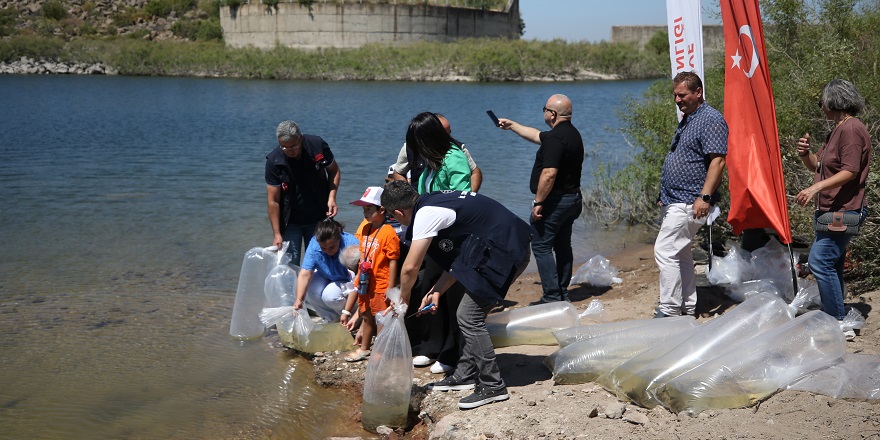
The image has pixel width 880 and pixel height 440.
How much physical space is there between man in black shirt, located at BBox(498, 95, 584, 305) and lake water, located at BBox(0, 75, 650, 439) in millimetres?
2165

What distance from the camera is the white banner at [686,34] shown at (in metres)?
6.91

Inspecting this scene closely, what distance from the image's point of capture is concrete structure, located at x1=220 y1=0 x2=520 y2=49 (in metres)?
57.3

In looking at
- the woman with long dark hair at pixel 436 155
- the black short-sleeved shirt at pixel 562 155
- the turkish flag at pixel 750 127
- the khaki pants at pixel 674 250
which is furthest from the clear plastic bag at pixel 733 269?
the woman with long dark hair at pixel 436 155

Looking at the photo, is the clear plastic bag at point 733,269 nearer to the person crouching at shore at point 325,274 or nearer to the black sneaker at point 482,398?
the black sneaker at point 482,398

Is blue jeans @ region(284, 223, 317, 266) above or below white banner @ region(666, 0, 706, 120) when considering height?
below

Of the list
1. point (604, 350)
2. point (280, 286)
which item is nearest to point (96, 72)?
point (280, 286)

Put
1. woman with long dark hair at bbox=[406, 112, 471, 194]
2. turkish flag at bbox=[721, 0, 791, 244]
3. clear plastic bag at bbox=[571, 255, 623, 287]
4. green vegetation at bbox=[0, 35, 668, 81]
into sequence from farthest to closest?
green vegetation at bbox=[0, 35, 668, 81], clear plastic bag at bbox=[571, 255, 623, 287], turkish flag at bbox=[721, 0, 791, 244], woman with long dark hair at bbox=[406, 112, 471, 194]

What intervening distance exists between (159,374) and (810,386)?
4.54m

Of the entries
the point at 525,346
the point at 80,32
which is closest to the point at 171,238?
the point at 525,346

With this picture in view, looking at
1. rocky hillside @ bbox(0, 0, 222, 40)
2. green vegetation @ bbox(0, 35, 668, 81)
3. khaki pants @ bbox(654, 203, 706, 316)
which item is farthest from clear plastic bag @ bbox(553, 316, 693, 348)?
rocky hillside @ bbox(0, 0, 222, 40)

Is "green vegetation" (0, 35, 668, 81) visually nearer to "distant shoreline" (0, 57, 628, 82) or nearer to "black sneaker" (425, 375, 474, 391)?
"distant shoreline" (0, 57, 628, 82)

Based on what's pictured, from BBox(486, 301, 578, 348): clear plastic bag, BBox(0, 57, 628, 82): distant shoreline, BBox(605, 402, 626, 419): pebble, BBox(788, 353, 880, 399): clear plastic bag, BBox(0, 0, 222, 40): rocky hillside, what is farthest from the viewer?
BBox(0, 0, 222, 40): rocky hillside

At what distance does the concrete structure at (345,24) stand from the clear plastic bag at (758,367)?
54731mm

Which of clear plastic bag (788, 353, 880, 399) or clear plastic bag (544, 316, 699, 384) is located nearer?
clear plastic bag (788, 353, 880, 399)
